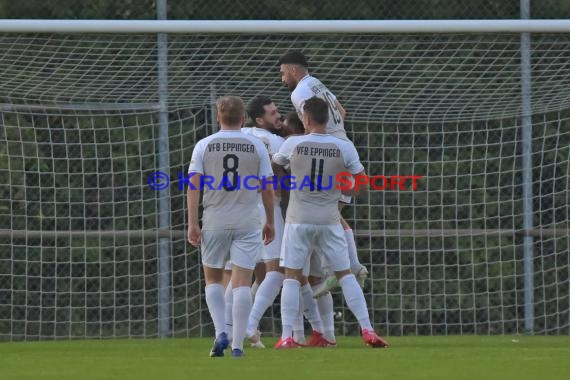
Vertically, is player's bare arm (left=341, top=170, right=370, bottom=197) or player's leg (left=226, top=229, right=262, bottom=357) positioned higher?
player's bare arm (left=341, top=170, right=370, bottom=197)

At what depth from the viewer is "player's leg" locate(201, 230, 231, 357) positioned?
8.62 m

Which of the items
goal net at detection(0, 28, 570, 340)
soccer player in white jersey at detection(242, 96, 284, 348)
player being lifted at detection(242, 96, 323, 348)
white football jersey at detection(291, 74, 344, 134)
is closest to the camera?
white football jersey at detection(291, 74, 344, 134)

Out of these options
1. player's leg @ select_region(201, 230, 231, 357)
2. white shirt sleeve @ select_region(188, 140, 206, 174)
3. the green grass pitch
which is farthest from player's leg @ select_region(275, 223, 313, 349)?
white shirt sleeve @ select_region(188, 140, 206, 174)

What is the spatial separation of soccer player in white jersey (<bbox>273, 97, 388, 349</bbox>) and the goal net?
2.83 meters

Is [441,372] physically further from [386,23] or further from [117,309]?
[117,309]

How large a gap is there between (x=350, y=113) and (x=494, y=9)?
1.64 m

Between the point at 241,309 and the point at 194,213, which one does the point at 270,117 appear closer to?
the point at 194,213

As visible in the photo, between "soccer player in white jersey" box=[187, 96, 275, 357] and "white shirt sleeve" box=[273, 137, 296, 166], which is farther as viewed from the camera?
"white shirt sleeve" box=[273, 137, 296, 166]

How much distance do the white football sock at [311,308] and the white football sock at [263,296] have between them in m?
0.24

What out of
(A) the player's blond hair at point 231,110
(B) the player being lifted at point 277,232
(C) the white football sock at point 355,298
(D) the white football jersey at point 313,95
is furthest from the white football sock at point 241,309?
(D) the white football jersey at point 313,95

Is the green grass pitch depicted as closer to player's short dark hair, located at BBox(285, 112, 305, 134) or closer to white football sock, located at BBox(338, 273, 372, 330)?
white football sock, located at BBox(338, 273, 372, 330)

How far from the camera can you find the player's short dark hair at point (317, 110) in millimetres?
9344

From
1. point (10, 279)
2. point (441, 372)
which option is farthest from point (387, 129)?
point (441, 372)

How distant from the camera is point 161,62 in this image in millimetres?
11750
